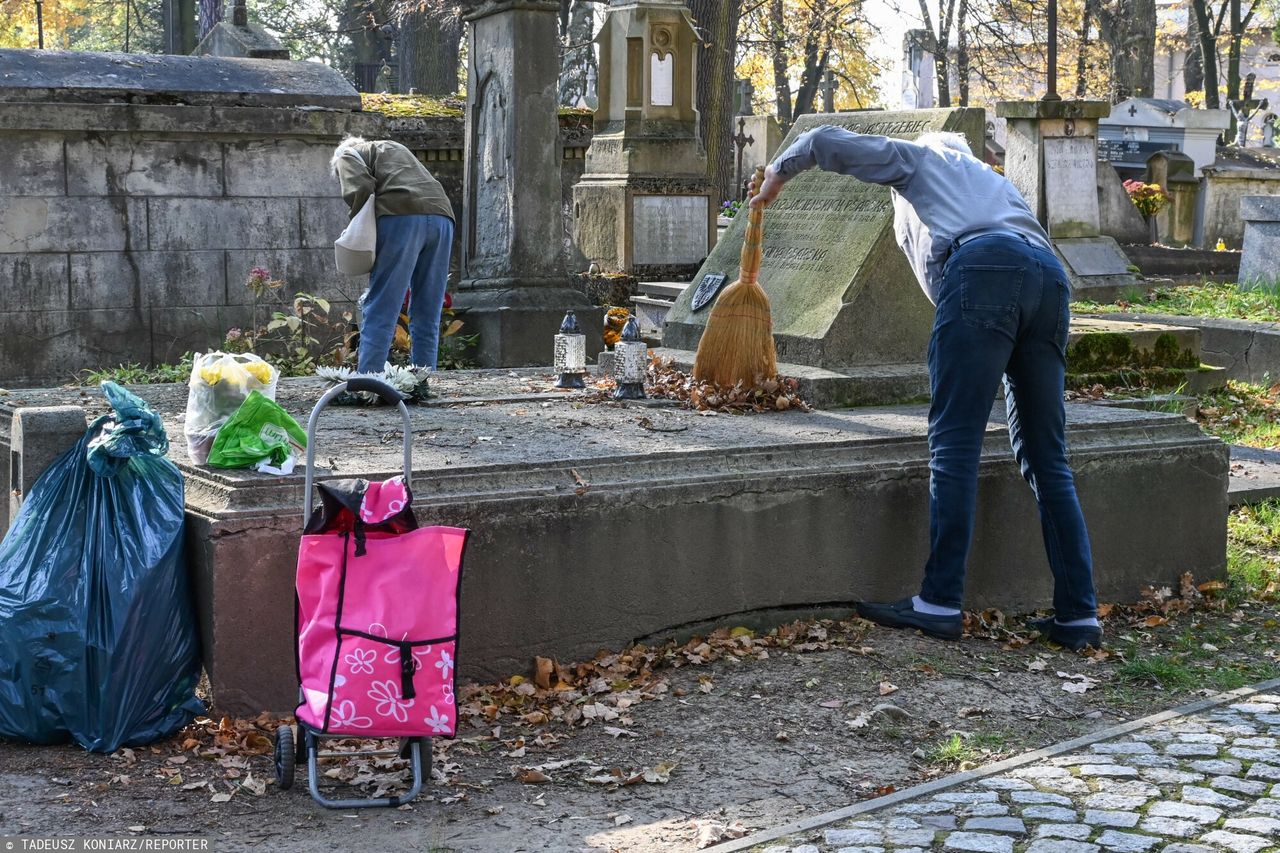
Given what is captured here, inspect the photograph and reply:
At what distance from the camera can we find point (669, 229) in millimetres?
15469

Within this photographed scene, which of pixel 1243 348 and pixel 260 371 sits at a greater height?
pixel 260 371

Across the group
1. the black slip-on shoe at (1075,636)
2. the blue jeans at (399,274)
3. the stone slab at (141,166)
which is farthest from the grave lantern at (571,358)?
the stone slab at (141,166)

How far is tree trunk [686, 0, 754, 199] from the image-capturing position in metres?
18.2

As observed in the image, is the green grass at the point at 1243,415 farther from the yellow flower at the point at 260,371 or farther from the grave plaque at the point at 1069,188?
the grave plaque at the point at 1069,188

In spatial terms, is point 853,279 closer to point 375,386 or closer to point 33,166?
point 375,386

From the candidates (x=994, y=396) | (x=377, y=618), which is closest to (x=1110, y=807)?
(x=994, y=396)

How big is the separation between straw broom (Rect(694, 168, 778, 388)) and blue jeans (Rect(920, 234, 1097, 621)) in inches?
45.2

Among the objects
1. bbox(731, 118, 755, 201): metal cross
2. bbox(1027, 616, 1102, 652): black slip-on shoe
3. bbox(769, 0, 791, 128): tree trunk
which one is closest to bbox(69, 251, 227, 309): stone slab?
bbox(1027, 616, 1102, 652): black slip-on shoe

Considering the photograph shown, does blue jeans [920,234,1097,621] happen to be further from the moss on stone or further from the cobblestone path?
the moss on stone

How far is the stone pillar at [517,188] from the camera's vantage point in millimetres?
10141

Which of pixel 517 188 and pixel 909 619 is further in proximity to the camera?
pixel 517 188

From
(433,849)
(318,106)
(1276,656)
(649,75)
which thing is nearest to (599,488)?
(433,849)

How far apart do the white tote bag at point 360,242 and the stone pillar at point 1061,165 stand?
1161cm

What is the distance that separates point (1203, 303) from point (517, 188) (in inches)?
260
